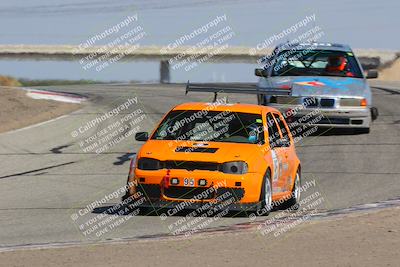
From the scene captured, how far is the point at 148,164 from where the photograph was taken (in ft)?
35.7

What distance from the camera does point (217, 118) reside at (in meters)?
11.9

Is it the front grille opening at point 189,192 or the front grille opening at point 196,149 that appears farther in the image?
the front grille opening at point 196,149

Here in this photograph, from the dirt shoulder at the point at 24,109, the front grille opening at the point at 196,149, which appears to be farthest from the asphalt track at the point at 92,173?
the front grille opening at the point at 196,149

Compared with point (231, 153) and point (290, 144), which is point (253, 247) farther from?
point (290, 144)

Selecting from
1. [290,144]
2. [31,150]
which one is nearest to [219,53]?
[31,150]

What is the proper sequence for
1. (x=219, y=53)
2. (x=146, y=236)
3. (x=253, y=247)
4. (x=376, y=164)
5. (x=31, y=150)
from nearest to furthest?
(x=253, y=247), (x=146, y=236), (x=376, y=164), (x=31, y=150), (x=219, y=53)

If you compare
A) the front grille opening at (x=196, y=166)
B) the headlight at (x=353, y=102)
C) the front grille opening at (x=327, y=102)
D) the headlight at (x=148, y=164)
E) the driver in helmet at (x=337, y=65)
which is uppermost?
the headlight at (x=148, y=164)

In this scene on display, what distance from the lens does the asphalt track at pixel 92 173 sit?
1041cm

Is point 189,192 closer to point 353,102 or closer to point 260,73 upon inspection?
point 353,102

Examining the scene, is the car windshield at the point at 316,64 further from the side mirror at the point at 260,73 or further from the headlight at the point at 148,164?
the headlight at the point at 148,164

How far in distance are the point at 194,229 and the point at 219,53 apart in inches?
2387

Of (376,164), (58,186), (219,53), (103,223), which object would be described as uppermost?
(103,223)

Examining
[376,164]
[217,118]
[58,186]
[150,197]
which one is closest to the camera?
[150,197]

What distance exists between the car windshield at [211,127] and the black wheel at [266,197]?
608 mm
